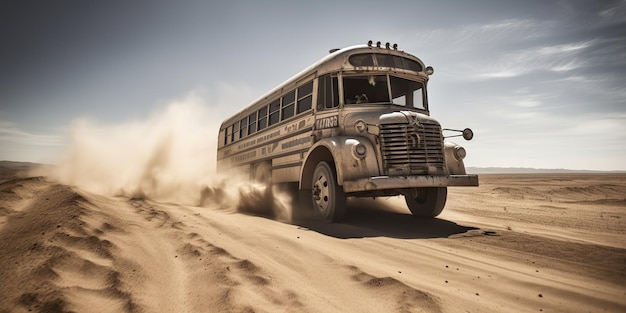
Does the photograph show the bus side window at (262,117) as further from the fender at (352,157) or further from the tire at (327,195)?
the fender at (352,157)

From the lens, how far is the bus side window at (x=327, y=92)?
6.41 meters

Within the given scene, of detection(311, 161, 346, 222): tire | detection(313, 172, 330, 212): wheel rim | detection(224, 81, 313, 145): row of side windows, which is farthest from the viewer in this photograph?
detection(224, 81, 313, 145): row of side windows

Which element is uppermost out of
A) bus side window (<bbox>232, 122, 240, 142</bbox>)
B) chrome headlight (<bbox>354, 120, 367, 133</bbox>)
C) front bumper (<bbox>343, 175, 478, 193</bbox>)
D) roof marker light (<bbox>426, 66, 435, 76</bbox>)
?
roof marker light (<bbox>426, 66, 435, 76</bbox>)

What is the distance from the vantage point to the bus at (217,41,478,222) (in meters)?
5.46

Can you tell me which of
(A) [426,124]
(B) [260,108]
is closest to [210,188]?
(B) [260,108]

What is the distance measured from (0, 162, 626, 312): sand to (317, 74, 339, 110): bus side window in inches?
110

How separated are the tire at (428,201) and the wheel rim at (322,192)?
1610 millimetres

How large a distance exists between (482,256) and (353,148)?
256 cm

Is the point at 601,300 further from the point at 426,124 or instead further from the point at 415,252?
the point at 426,124

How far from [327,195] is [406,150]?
1666 millimetres

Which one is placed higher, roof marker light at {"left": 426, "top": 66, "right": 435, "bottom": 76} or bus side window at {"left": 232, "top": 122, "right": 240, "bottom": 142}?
roof marker light at {"left": 426, "top": 66, "right": 435, "bottom": 76}

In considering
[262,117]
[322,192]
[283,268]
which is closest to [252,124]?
[262,117]

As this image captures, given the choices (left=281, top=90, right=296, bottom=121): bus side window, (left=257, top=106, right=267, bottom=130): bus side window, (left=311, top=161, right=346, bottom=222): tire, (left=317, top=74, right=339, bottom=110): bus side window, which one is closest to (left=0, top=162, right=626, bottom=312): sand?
(left=311, top=161, right=346, bottom=222): tire

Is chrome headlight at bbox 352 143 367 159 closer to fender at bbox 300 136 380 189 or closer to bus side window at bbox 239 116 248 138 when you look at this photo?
fender at bbox 300 136 380 189
